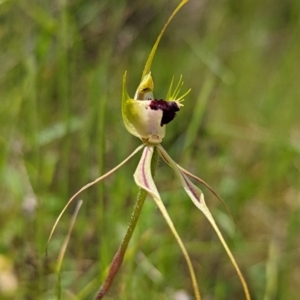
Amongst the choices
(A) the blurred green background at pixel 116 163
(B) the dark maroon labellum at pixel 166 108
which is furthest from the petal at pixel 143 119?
(A) the blurred green background at pixel 116 163

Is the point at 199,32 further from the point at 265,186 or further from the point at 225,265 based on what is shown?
the point at 225,265

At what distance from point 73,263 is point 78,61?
29.4 inches

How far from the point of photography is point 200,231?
5.16 ft

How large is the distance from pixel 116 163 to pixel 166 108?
3.15 feet

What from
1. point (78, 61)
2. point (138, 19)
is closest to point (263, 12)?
point (138, 19)

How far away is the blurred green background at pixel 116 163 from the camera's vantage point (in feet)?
4.14

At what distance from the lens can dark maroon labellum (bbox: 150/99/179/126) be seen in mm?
697

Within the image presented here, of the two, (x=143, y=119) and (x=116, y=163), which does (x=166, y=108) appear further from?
(x=116, y=163)

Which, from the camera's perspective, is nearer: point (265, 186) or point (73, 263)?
point (73, 263)

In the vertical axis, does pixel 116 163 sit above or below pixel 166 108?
above

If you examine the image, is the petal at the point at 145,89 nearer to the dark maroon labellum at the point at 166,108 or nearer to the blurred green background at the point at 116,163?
the dark maroon labellum at the point at 166,108

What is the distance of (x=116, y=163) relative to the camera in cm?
165

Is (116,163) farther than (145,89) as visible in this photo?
Yes

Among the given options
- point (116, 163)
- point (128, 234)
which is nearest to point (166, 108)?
point (128, 234)
